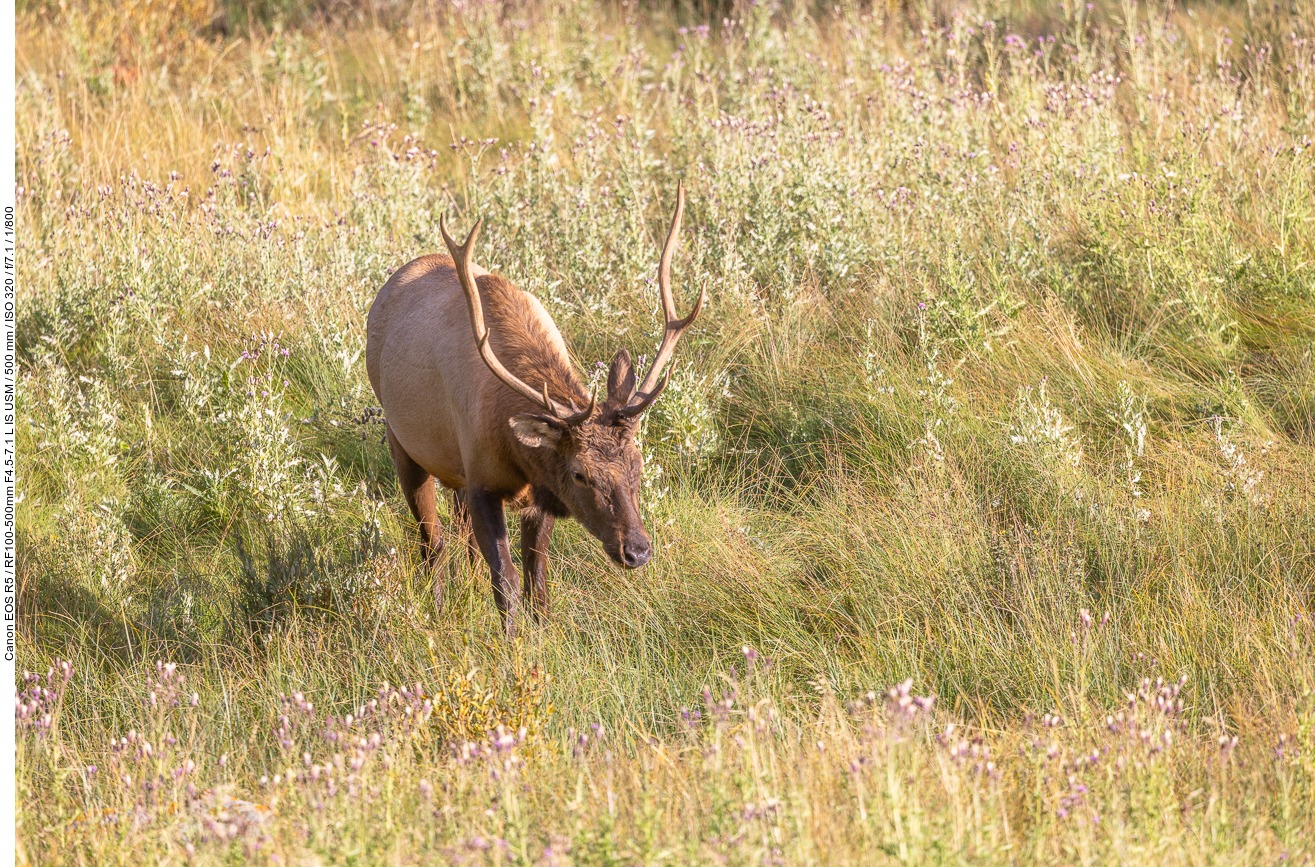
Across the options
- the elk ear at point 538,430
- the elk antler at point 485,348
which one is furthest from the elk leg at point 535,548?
the elk antler at point 485,348

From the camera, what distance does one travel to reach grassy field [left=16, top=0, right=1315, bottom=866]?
10.5 ft

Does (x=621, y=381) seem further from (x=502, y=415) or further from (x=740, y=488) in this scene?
(x=740, y=488)

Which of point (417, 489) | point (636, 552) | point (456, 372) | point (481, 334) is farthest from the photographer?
point (417, 489)

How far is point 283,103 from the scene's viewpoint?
35.0 ft

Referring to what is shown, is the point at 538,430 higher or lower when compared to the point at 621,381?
lower

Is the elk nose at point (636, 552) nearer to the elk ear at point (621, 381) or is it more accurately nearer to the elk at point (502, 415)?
the elk at point (502, 415)

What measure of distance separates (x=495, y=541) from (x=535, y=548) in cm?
17

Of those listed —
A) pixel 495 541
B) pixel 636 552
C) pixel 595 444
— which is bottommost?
pixel 495 541

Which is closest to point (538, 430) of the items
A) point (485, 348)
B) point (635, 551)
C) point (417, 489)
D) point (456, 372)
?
point (485, 348)

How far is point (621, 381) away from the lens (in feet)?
16.1

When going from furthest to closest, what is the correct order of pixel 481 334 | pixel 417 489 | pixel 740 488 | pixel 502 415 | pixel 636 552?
pixel 417 489 < pixel 740 488 < pixel 502 415 < pixel 481 334 < pixel 636 552

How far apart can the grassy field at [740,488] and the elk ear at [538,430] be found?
70cm

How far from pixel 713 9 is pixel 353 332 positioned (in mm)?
8614

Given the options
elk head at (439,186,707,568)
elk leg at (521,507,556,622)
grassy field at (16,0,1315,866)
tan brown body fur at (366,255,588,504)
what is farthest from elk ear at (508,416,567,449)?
grassy field at (16,0,1315,866)
